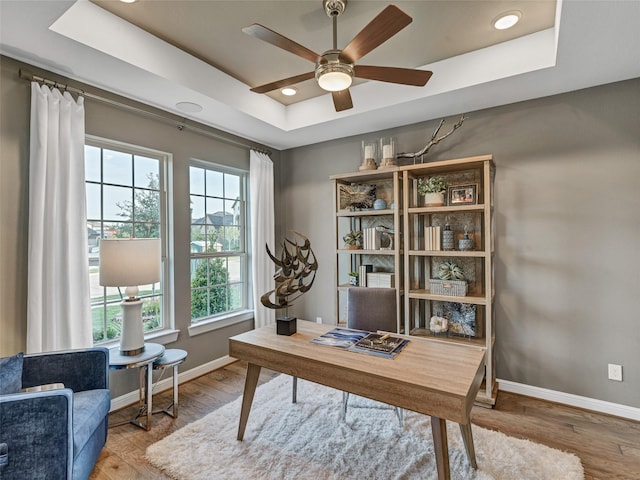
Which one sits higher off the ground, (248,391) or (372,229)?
(372,229)

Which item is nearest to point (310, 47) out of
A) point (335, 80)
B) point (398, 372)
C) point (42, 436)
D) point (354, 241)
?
point (335, 80)

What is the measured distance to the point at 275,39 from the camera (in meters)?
1.66

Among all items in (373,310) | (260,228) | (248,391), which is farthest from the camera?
(260,228)

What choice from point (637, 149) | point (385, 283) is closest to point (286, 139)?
point (385, 283)

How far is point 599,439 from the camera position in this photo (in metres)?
2.23

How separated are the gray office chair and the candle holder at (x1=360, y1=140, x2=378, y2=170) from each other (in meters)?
1.34

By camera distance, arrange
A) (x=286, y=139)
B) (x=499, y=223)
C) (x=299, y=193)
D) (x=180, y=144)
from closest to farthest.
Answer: (x=499, y=223), (x=180, y=144), (x=286, y=139), (x=299, y=193)

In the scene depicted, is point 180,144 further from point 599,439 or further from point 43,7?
point 599,439

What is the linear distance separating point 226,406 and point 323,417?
2.69 ft

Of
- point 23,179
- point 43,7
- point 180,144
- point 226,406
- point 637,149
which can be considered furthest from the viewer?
point 180,144

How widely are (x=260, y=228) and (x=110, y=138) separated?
174 centimetres

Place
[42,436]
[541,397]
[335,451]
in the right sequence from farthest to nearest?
[541,397] < [335,451] < [42,436]

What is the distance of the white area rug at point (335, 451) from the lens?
1.89 metres

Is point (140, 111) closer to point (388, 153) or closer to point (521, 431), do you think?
point (388, 153)
